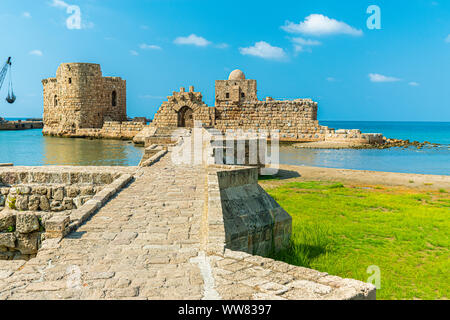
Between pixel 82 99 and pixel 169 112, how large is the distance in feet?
32.1

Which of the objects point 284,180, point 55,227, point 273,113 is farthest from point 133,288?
point 273,113

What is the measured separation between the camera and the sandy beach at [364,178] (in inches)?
600

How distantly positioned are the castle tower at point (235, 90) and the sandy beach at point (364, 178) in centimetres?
2325

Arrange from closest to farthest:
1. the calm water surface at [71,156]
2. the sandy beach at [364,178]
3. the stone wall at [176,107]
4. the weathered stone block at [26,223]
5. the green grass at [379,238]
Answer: the green grass at [379,238] < the weathered stone block at [26,223] < the sandy beach at [364,178] < the calm water surface at [71,156] < the stone wall at [176,107]

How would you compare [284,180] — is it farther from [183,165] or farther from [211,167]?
[211,167]

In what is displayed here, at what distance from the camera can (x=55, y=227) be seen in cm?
444

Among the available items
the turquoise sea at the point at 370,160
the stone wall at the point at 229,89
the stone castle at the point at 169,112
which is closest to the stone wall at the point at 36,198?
the turquoise sea at the point at 370,160

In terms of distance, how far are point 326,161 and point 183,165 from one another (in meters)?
15.8

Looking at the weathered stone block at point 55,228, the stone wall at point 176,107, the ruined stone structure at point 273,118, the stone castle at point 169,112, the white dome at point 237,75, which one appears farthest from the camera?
the white dome at point 237,75

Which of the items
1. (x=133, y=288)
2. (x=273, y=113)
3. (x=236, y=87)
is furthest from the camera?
(x=236, y=87)

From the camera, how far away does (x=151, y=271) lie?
351 centimetres

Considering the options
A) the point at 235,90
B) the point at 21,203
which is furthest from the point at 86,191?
the point at 235,90

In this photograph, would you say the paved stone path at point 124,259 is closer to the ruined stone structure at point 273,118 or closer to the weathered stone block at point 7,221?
the weathered stone block at point 7,221

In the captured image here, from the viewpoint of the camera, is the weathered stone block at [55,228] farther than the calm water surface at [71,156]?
No
